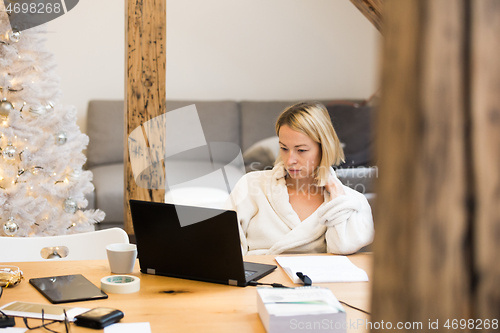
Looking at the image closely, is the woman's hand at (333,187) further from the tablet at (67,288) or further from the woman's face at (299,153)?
the tablet at (67,288)

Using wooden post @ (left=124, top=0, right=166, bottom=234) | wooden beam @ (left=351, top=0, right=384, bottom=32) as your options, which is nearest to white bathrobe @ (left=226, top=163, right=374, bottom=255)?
wooden post @ (left=124, top=0, right=166, bottom=234)

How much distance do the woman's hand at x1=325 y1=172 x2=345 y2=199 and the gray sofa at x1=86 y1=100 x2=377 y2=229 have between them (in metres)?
1.43

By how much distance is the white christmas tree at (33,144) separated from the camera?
6.30 ft

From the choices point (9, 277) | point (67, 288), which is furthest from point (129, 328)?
point (9, 277)

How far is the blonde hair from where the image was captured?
1522mm

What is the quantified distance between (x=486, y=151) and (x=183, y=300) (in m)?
0.71

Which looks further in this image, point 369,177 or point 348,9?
point 348,9

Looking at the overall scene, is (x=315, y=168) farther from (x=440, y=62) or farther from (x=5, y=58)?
(x=5, y=58)

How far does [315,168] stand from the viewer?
1.55m

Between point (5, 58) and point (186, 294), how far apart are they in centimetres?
157

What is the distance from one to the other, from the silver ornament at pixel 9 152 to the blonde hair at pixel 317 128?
1.21 meters

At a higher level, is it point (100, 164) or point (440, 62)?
point (440, 62)

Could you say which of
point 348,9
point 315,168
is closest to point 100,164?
point 315,168

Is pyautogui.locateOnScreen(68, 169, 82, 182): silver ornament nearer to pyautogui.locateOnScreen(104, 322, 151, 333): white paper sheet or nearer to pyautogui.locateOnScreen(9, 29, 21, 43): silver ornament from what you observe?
pyautogui.locateOnScreen(9, 29, 21, 43): silver ornament
